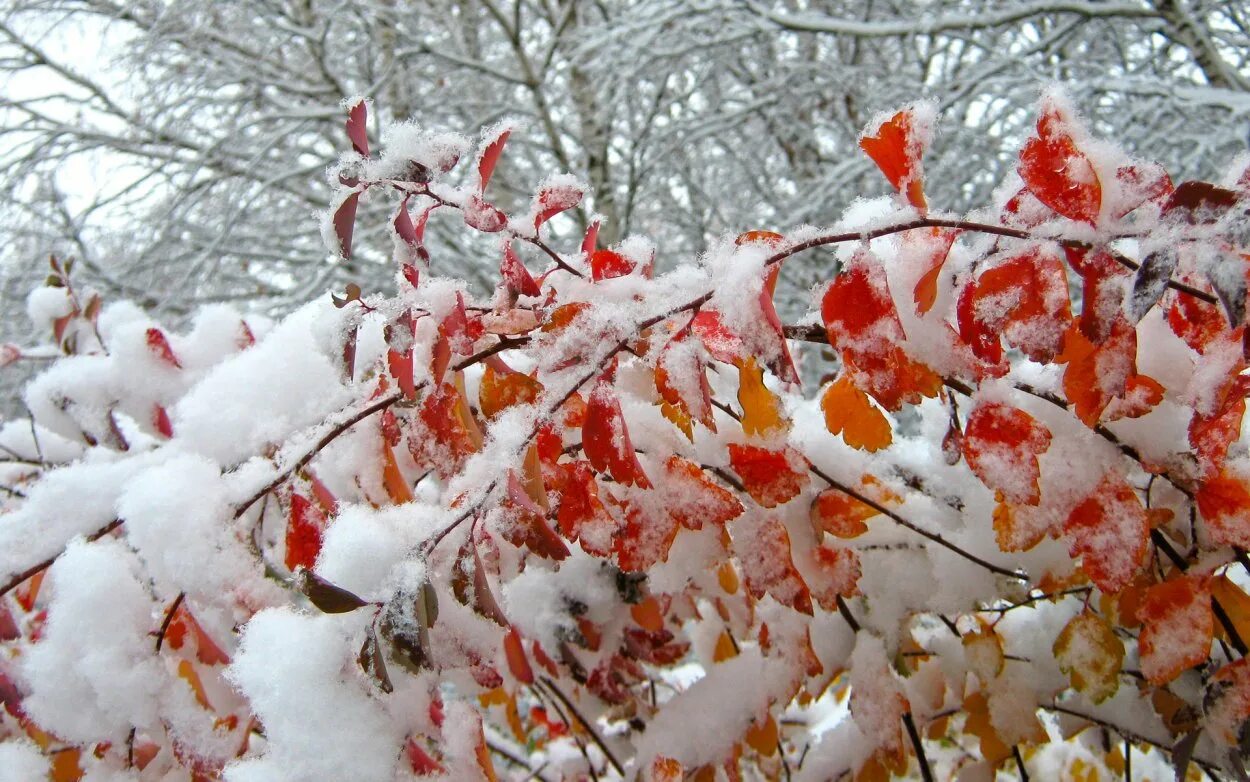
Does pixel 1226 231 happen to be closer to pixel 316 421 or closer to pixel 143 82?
pixel 316 421

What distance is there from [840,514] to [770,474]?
133 millimetres

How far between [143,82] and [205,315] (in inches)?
162

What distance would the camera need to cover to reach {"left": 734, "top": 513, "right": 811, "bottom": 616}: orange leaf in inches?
27.6

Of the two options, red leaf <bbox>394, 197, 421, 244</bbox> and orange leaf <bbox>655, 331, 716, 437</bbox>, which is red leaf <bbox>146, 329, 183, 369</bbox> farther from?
orange leaf <bbox>655, 331, 716, 437</bbox>

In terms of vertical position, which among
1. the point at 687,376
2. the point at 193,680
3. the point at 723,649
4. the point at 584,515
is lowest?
the point at 723,649

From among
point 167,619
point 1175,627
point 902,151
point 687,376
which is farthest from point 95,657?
point 1175,627

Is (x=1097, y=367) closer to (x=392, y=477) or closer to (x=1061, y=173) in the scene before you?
(x=1061, y=173)

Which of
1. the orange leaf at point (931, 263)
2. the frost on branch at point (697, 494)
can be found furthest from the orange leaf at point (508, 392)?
the orange leaf at point (931, 263)

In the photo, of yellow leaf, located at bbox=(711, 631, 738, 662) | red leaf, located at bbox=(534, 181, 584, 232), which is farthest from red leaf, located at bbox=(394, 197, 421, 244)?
yellow leaf, located at bbox=(711, 631, 738, 662)

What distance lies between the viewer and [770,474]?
0.70 m

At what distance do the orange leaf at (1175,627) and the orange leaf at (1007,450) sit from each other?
17 cm

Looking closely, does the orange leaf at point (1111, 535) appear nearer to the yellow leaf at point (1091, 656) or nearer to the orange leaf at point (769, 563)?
the yellow leaf at point (1091, 656)

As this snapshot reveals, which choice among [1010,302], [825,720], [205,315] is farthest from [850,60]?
[1010,302]

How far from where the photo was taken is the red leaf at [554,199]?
0.67 metres
